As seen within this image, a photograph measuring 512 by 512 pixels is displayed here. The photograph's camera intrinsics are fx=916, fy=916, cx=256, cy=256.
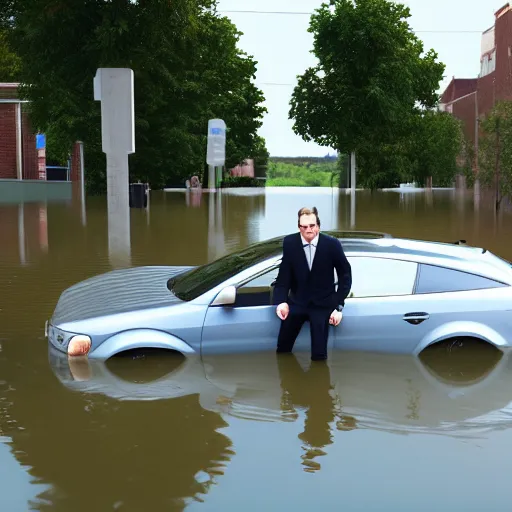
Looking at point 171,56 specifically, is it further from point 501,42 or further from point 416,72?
point 501,42

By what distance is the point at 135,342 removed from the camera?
7.18 m

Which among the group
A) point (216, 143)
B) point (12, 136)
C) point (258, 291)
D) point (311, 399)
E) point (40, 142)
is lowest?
point (311, 399)

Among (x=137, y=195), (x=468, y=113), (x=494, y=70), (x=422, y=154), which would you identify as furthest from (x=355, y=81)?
(x=468, y=113)

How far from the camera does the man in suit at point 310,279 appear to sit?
7.23 m

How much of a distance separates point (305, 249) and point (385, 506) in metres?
3.05

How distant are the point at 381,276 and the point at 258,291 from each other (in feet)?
3.42

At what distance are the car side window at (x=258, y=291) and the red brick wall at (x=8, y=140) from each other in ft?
162

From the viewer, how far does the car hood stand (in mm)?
7480

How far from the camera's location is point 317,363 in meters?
7.62

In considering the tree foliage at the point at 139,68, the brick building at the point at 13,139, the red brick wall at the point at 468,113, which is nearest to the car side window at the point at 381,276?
the tree foliage at the point at 139,68

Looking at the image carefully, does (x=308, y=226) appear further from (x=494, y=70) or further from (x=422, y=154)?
(x=422, y=154)

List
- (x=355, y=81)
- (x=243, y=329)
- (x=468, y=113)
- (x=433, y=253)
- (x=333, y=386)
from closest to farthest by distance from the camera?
(x=333, y=386) < (x=243, y=329) < (x=433, y=253) < (x=355, y=81) < (x=468, y=113)

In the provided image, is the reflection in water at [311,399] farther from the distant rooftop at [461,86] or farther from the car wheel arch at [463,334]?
the distant rooftop at [461,86]

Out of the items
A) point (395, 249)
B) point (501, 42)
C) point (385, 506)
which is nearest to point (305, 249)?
point (395, 249)
